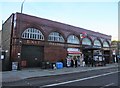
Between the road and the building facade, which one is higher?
the building facade

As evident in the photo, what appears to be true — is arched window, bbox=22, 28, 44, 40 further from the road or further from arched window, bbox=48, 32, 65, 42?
the road

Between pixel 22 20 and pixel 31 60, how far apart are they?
6526 millimetres

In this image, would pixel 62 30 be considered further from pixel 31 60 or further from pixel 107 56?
pixel 107 56

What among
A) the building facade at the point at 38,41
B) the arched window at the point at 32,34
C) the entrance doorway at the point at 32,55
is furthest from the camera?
the arched window at the point at 32,34

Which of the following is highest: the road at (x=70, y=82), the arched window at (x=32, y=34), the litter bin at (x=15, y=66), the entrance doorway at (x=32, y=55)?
the arched window at (x=32, y=34)

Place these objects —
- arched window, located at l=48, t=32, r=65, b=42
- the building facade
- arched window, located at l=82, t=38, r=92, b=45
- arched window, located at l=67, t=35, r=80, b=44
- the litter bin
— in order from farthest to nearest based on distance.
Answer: arched window, located at l=82, t=38, r=92, b=45, arched window, located at l=67, t=35, r=80, b=44, arched window, located at l=48, t=32, r=65, b=42, the building facade, the litter bin

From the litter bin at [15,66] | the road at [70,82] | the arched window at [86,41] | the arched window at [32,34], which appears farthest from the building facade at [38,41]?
the road at [70,82]

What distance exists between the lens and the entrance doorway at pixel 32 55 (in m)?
31.9

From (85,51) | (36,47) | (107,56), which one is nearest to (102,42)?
(107,56)

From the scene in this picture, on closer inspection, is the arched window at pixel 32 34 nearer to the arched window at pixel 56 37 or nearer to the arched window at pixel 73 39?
the arched window at pixel 56 37

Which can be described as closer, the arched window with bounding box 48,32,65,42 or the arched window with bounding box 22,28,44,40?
the arched window with bounding box 22,28,44,40

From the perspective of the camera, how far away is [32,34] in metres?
33.1

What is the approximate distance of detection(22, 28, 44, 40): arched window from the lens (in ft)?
105

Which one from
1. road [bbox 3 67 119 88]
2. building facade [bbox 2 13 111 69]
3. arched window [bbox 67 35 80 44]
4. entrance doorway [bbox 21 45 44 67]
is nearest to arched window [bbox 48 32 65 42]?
building facade [bbox 2 13 111 69]
